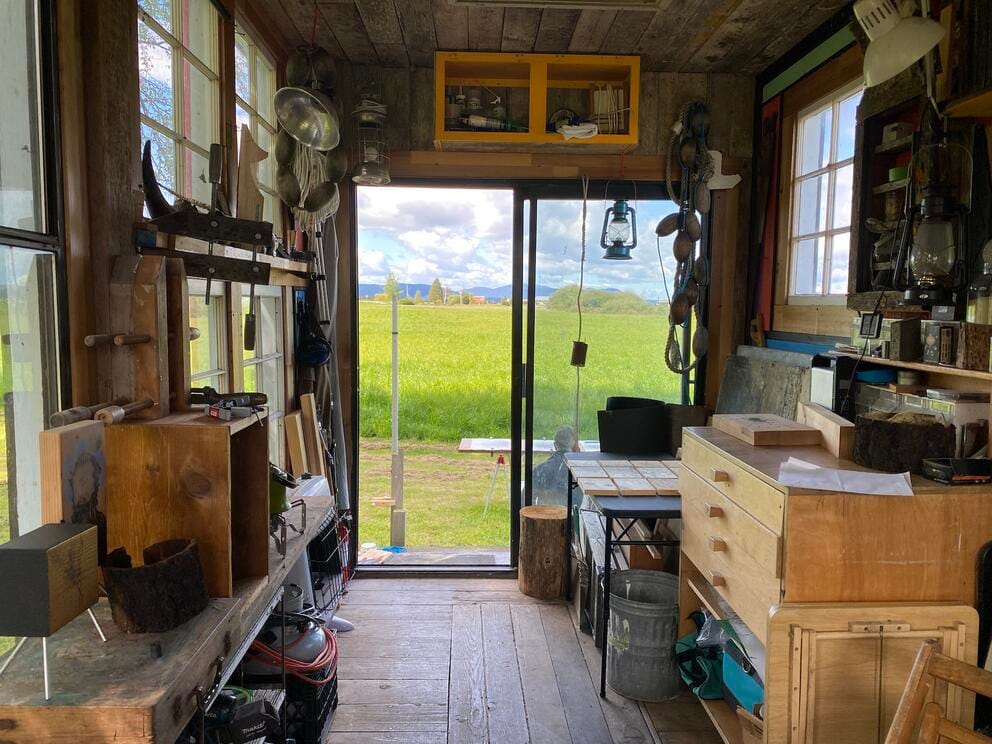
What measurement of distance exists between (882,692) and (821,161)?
2.32 meters

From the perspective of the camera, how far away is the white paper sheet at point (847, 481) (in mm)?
1686

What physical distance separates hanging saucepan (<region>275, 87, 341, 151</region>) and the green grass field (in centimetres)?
162

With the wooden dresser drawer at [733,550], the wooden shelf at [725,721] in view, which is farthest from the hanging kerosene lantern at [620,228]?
the wooden shelf at [725,721]

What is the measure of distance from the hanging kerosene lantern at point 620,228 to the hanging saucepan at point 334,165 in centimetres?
146

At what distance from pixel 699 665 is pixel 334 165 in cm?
273

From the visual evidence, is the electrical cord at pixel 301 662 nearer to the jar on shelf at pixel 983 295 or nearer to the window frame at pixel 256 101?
the window frame at pixel 256 101

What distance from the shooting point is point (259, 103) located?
122 inches

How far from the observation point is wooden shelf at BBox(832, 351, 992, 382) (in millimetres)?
1831

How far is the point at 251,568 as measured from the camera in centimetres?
168

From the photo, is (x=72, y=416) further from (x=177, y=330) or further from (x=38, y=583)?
(x=38, y=583)

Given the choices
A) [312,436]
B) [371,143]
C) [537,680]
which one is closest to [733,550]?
[537,680]

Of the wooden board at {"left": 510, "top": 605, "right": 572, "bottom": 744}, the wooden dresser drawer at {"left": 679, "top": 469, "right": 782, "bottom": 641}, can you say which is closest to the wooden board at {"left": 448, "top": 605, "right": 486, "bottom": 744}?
the wooden board at {"left": 510, "top": 605, "right": 572, "bottom": 744}

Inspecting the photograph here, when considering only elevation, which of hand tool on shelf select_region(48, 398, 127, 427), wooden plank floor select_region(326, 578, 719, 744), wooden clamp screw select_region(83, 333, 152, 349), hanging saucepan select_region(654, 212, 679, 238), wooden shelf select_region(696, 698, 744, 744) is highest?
hanging saucepan select_region(654, 212, 679, 238)

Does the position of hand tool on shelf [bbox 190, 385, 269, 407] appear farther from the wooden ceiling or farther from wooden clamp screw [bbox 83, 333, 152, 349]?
the wooden ceiling
